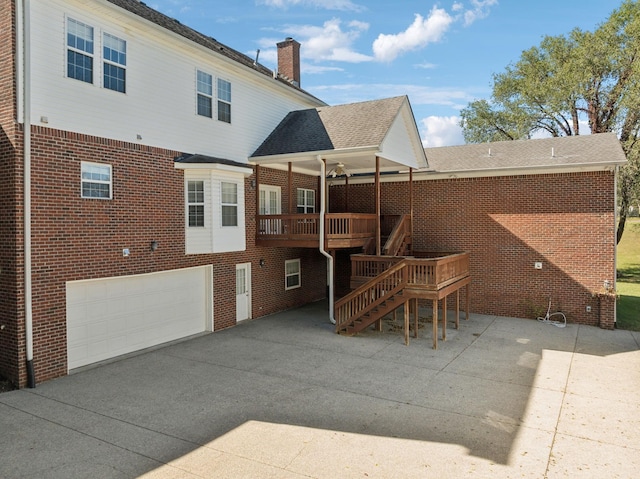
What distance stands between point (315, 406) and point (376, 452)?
1.86m

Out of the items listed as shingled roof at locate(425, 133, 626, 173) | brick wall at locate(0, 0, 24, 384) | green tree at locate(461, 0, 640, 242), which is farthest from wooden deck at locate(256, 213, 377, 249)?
green tree at locate(461, 0, 640, 242)

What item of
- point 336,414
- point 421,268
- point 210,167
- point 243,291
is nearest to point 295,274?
point 243,291

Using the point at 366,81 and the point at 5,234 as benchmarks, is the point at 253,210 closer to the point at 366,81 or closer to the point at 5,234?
the point at 5,234

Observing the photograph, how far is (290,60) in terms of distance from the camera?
2067 cm

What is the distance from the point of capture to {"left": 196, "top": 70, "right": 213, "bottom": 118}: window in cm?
1264

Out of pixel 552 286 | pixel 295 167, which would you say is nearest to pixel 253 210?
pixel 295 167

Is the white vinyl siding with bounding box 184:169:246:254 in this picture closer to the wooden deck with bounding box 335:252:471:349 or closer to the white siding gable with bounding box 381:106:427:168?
the wooden deck with bounding box 335:252:471:349

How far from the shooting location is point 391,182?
17.6 m

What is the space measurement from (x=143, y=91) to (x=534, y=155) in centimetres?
1353

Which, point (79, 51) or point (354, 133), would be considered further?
point (354, 133)

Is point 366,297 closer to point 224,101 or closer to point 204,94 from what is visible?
point 224,101

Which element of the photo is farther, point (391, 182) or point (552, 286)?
point (391, 182)

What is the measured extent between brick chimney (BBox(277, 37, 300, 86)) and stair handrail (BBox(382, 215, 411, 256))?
9.43 m

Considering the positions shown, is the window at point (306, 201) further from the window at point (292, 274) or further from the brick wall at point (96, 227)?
the brick wall at point (96, 227)
